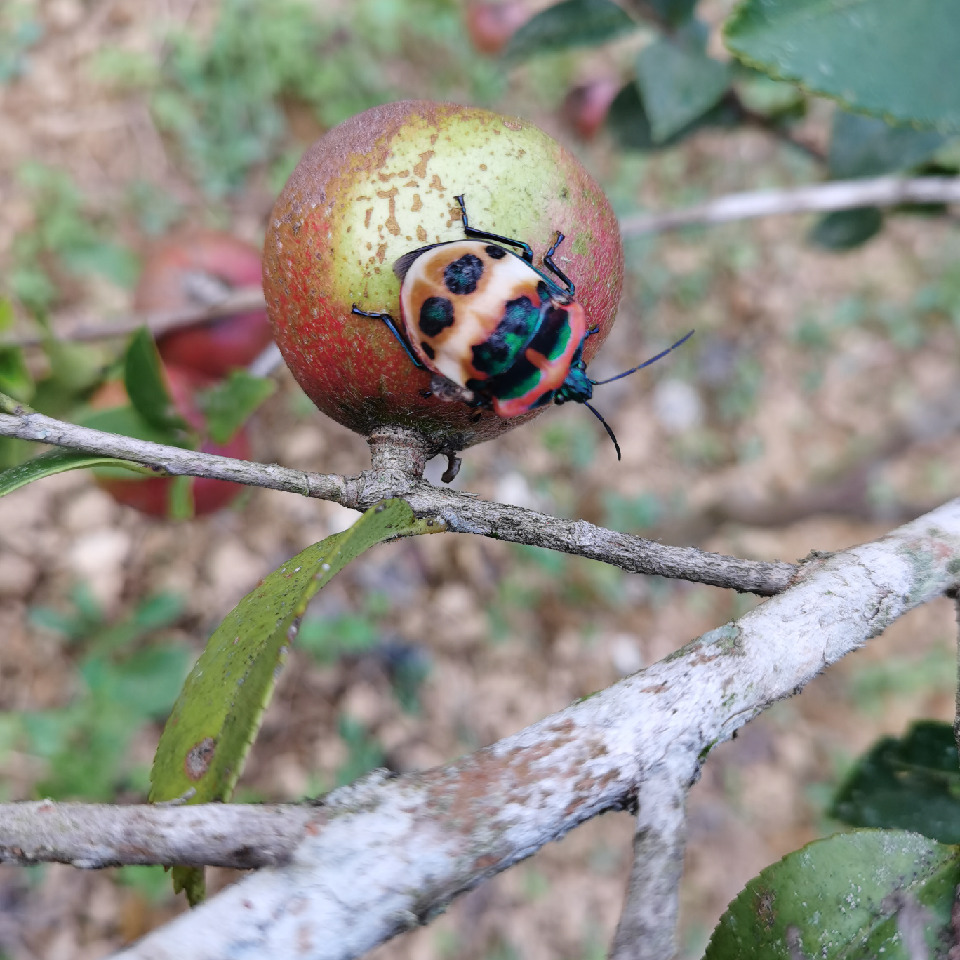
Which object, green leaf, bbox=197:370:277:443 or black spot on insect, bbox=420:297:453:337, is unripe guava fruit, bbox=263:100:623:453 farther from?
green leaf, bbox=197:370:277:443

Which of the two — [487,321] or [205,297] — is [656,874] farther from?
[205,297]

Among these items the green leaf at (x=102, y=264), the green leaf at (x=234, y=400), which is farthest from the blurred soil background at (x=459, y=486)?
the green leaf at (x=234, y=400)

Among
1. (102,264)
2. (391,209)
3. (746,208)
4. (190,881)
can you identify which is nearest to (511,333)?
(391,209)

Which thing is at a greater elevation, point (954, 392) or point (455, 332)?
point (954, 392)

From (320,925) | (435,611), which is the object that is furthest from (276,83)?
(320,925)

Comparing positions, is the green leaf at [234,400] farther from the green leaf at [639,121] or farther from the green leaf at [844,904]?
the green leaf at [639,121]

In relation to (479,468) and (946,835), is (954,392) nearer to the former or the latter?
(479,468)
